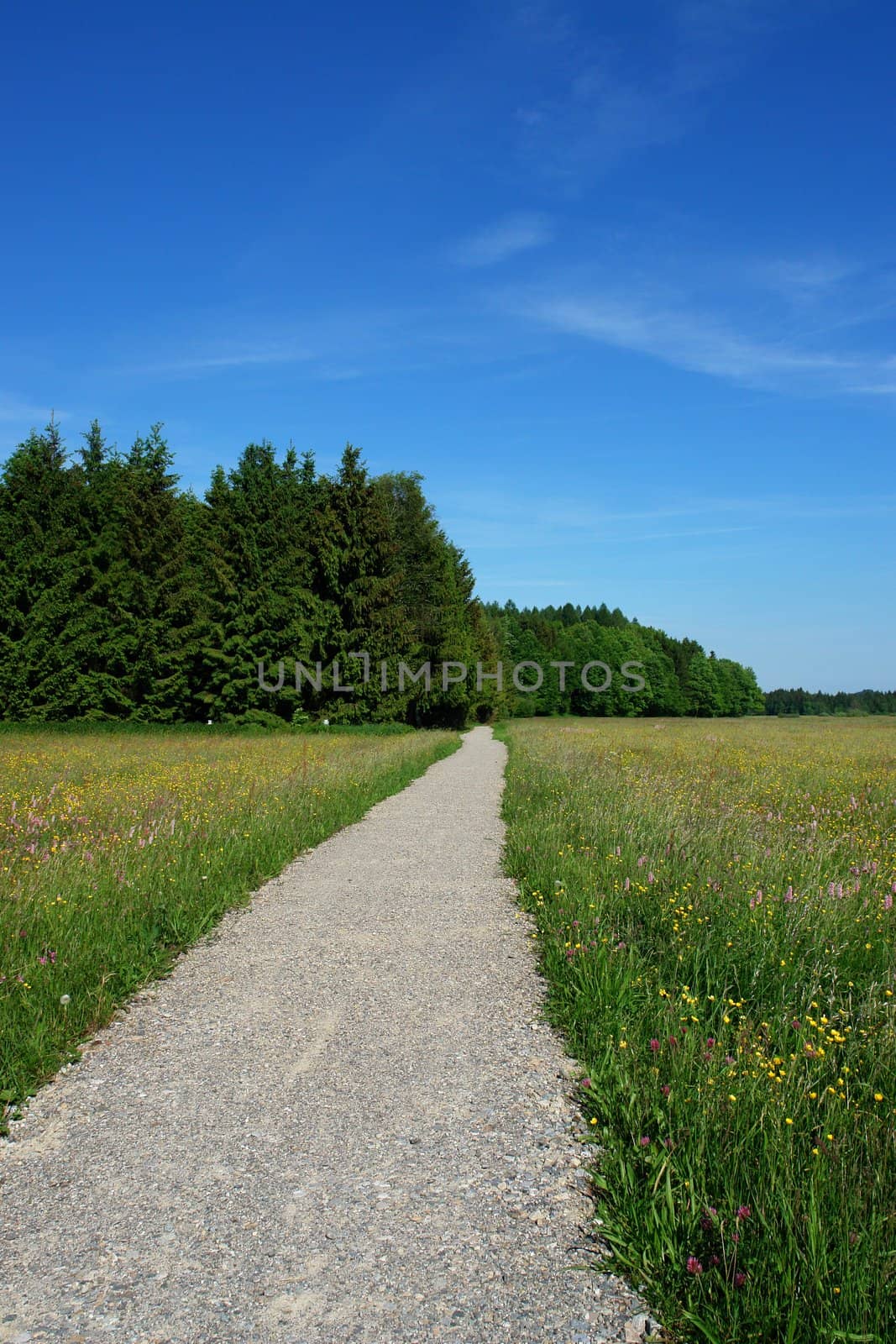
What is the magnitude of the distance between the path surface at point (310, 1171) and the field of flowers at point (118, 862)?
11.3 inches

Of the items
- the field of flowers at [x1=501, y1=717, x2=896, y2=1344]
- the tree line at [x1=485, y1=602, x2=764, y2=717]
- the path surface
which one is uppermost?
the tree line at [x1=485, y1=602, x2=764, y2=717]

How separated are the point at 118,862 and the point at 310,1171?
4.84 meters

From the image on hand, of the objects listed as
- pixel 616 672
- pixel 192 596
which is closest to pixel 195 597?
pixel 192 596

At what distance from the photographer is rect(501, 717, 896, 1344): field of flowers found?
236cm

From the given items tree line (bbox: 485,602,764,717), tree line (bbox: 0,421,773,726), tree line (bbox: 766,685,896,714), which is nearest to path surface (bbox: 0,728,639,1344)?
tree line (bbox: 0,421,773,726)

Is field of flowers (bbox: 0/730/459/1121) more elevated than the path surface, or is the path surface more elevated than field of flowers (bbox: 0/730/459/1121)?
field of flowers (bbox: 0/730/459/1121)

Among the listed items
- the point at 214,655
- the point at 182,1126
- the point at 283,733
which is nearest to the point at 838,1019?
the point at 182,1126

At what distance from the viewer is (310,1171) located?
307 centimetres

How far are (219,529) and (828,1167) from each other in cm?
3615

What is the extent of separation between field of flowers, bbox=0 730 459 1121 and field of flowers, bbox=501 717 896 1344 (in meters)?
2.91

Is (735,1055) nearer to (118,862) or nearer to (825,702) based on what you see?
(118,862)

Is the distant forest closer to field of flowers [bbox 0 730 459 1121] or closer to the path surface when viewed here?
field of flowers [bbox 0 730 459 1121]

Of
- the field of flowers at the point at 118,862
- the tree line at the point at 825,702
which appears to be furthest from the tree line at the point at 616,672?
the field of flowers at the point at 118,862

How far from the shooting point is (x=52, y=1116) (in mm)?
3535
